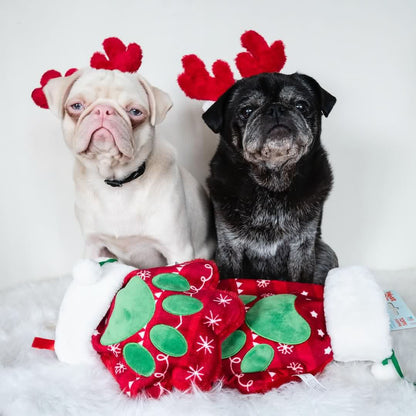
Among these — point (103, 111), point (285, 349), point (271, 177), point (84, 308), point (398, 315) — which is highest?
point (103, 111)

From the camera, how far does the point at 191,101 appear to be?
228 cm

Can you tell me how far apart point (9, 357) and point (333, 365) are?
1050 mm

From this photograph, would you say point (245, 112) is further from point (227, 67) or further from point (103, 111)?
point (103, 111)

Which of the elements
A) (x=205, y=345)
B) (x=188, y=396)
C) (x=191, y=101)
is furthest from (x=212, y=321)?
(x=191, y=101)

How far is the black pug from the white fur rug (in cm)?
50

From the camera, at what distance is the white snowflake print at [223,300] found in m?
1.29

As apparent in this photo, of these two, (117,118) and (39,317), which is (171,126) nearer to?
(117,118)

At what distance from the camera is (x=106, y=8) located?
2.13 meters

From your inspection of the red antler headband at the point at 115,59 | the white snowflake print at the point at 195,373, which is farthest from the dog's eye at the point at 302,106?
the white snowflake print at the point at 195,373

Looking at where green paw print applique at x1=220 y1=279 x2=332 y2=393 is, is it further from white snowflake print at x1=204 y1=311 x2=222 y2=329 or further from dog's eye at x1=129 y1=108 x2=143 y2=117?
dog's eye at x1=129 y1=108 x2=143 y2=117

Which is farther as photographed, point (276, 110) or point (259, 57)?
point (259, 57)

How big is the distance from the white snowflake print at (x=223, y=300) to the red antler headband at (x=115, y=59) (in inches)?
34.6

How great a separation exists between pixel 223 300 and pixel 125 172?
2.00 ft

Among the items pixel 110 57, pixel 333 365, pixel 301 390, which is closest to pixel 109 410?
Answer: pixel 301 390
